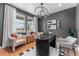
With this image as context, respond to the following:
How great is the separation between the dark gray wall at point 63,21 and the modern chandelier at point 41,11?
9cm

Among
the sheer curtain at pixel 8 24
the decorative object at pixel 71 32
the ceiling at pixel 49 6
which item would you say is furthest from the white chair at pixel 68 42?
the sheer curtain at pixel 8 24

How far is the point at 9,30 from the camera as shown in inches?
60.8

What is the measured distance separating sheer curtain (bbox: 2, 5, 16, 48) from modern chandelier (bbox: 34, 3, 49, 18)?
0.43 meters

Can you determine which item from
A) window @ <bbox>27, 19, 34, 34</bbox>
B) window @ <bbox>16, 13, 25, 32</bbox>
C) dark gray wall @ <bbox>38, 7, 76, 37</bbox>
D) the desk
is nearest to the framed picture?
dark gray wall @ <bbox>38, 7, 76, 37</bbox>

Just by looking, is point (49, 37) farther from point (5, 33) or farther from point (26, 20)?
point (5, 33)

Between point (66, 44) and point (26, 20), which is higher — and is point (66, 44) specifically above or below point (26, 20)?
below

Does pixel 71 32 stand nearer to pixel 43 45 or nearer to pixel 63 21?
pixel 63 21

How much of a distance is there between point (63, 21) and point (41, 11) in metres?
0.47

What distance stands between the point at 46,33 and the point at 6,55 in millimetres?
854

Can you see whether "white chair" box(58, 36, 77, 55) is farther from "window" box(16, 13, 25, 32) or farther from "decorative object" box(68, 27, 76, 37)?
"window" box(16, 13, 25, 32)

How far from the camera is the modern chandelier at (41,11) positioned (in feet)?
5.36

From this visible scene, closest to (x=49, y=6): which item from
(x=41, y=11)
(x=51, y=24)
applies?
(x=41, y=11)

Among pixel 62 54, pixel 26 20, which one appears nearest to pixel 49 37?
pixel 62 54

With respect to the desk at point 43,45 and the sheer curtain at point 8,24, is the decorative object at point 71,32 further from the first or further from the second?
the sheer curtain at point 8,24
